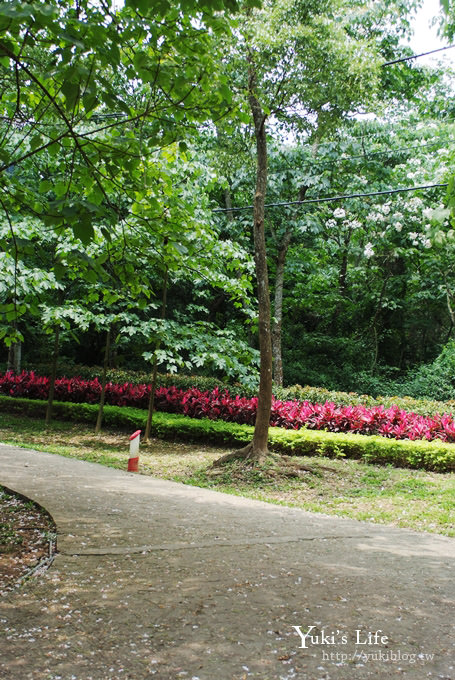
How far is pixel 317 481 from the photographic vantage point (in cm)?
788

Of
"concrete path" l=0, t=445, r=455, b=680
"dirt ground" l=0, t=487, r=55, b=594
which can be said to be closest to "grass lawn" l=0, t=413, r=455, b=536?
"concrete path" l=0, t=445, r=455, b=680

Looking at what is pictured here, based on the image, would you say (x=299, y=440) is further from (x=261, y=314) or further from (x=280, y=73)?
(x=280, y=73)

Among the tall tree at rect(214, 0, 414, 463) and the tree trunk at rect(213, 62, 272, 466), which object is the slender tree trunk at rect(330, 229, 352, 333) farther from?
the tree trunk at rect(213, 62, 272, 466)

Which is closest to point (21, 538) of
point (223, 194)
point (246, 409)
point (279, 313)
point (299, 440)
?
point (299, 440)

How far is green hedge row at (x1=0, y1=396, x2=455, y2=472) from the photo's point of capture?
8805 millimetres

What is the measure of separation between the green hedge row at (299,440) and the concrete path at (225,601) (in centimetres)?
341

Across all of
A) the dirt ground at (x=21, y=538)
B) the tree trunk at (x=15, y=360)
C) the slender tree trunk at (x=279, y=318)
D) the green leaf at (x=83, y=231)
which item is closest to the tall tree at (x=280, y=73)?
the dirt ground at (x=21, y=538)

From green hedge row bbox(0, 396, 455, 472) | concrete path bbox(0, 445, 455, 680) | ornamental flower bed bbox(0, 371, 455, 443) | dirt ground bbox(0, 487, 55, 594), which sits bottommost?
dirt ground bbox(0, 487, 55, 594)

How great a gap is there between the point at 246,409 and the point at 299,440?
2030 mm

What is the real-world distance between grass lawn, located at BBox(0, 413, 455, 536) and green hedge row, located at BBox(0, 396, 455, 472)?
0.83 feet

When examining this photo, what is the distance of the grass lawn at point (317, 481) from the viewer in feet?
21.6

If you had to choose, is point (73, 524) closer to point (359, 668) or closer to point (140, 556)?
point (140, 556)

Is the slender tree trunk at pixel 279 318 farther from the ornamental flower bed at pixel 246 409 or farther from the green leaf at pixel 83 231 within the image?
the green leaf at pixel 83 231

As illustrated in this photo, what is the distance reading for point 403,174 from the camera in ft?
49.3
